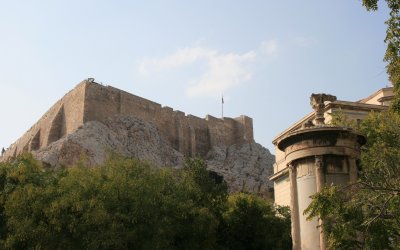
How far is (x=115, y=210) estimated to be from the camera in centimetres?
1944

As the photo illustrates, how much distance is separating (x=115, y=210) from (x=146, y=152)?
41216 millimetres

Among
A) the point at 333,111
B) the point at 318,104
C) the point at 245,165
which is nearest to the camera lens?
the point at 318,104

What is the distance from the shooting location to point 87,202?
18891mm

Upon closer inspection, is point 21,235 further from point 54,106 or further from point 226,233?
point 54,106

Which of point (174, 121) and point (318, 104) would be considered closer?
point (318, 104)

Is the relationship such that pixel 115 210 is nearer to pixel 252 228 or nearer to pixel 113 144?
pixel 252 228

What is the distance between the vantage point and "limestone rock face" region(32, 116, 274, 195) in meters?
52.2

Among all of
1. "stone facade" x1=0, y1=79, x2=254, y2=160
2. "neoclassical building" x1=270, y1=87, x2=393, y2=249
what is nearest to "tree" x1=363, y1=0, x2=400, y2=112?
"neoclassical building" x1=270, y1=87, x2=393, y2=249

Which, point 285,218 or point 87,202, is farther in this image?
point 285,218

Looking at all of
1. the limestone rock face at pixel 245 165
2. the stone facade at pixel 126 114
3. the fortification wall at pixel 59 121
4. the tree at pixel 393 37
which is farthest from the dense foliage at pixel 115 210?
the limestone rock face at pixel 245 165

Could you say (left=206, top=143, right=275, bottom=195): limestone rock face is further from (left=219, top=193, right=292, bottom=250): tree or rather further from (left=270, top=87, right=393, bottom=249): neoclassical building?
(left=270, top=87, right=393, bottom=249): neoclassical building

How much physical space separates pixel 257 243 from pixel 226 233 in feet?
4.56

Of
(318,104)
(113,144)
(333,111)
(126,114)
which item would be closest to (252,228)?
(333,111)

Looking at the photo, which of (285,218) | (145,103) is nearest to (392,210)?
(285,218)
